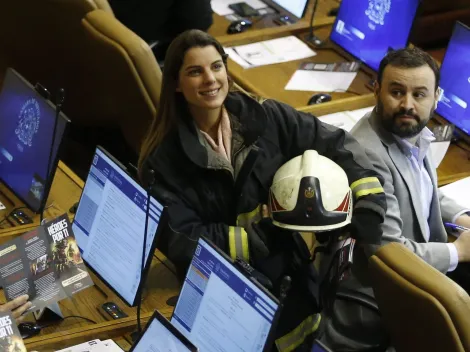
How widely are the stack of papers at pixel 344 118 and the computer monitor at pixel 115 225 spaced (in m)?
1.30

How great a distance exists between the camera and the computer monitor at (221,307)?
2.46m

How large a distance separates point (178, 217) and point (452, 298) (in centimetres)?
91

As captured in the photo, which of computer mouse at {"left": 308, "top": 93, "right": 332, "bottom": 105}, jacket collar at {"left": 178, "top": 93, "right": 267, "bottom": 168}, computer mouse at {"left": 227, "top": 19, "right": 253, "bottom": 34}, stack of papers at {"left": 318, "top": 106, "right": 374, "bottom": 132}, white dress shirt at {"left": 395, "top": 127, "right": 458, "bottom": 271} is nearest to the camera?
jacket collar at {"left": 178, "top": 93, "right": 267, "bottom": 168}

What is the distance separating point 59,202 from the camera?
3543 mm

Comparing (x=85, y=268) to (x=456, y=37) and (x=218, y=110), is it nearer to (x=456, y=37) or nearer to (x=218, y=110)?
(x=218, y=110)

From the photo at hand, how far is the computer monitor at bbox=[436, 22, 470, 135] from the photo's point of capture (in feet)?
13.0

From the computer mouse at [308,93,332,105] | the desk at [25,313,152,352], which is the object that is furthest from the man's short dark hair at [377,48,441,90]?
the desk at [25,313,152,352]

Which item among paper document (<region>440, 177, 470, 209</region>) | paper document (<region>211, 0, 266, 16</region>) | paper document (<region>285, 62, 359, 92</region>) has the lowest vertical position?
paper document (<region>211, 0, 266, 16</region>)

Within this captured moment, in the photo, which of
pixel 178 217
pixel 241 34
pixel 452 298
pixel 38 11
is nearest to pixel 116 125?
pixel 38 11

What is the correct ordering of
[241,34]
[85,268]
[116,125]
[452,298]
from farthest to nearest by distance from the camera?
[241,34]
[116,125]
[85,268]
[452,298]

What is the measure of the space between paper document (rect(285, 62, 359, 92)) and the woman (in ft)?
3.70

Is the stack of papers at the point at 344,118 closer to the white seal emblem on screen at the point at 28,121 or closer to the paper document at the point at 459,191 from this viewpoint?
the paper document at the point at 459,191

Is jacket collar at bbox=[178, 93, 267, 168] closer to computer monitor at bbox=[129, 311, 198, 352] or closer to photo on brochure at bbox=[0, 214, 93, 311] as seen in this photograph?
photo on brochure at bbox=[0, 214, 93, 311]

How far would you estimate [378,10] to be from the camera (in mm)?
4453
